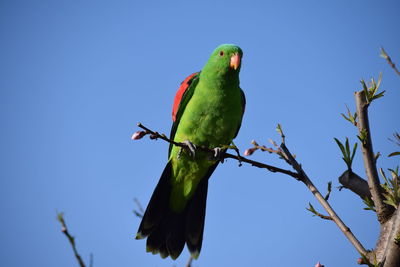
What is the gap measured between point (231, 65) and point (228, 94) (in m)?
0.35

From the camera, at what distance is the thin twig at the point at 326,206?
55.9 inches

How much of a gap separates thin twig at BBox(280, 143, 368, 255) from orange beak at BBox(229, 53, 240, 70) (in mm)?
2329

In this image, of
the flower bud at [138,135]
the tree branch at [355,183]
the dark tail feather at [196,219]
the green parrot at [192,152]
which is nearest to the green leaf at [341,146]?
A: the tree branch at [355,183]

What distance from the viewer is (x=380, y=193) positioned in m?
1.52

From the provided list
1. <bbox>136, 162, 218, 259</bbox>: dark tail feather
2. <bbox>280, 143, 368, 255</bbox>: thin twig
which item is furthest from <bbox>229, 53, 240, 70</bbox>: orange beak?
<bbox>280, 143, 368, 255</bbox>: thin twig

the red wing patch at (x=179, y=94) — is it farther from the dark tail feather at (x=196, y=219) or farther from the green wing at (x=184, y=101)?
the dark tail feather at (x=196, y=219)

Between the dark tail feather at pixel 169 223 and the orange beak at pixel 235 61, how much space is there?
1162 mm

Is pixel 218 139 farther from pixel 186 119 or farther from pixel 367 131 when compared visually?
pixel 367 131

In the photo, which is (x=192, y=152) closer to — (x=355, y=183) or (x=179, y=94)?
(x=179, y=94)

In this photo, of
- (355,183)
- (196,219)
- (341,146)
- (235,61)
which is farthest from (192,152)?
(355,183)

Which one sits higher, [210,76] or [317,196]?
[210,76]

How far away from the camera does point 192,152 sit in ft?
12.3

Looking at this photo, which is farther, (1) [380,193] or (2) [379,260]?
(1) [380,193]

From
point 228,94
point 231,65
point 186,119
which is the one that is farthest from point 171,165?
point 231,65
